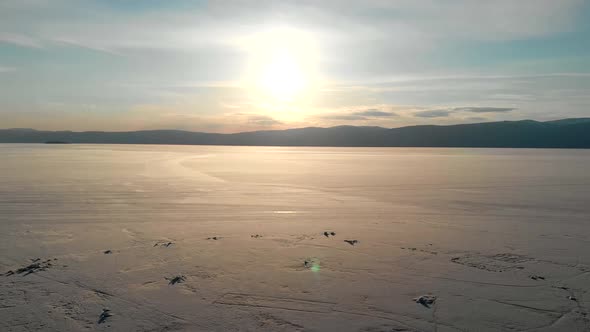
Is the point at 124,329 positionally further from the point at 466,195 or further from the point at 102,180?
the point at 102,180

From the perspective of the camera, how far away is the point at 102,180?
17.2 meters

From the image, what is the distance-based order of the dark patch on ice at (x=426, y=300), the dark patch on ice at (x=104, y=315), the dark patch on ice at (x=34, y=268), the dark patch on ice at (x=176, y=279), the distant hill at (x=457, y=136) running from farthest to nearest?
the distant hill at (x=457, y=136) → the dark patch on ice at (x=34, y=268) → the dark patch on ice at (x=176, y=279) → the dark patch on ice at (x=426, y=300) → the dark patch on ice at (x=104, y=315)

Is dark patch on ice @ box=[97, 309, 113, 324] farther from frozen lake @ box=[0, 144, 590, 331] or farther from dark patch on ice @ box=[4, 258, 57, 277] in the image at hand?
dark patch on ice @ box=[4, 258, 57, 277]

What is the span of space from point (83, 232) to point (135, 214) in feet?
6.20

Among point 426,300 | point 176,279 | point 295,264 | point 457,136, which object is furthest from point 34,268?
point 457,136

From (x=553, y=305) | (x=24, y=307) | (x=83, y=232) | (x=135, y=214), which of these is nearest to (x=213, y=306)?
(x=24, y=307)

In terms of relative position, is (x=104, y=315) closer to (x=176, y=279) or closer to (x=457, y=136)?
(x=176, y=279)

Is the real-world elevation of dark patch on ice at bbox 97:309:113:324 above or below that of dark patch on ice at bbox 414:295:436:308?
below

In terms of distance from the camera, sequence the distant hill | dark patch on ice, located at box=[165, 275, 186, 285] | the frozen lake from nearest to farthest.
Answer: the frozen lake, dark patch on ice, located at box=[165, 275, 186, 285], the distant hill

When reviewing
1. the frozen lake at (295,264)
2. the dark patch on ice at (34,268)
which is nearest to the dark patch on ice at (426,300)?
the frozen lake at (295,264)

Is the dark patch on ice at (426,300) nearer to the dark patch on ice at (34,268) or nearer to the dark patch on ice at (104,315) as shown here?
the dark patch on ice at (104,315)

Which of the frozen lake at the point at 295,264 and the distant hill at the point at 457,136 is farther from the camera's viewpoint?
the distant hill at the point at 457,136

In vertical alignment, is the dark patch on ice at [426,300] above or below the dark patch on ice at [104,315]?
above

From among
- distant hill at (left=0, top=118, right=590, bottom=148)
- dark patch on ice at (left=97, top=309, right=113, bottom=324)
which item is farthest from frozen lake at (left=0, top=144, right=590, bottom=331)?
distant hill at (left=0, top=118, right=590, bottom=148)
